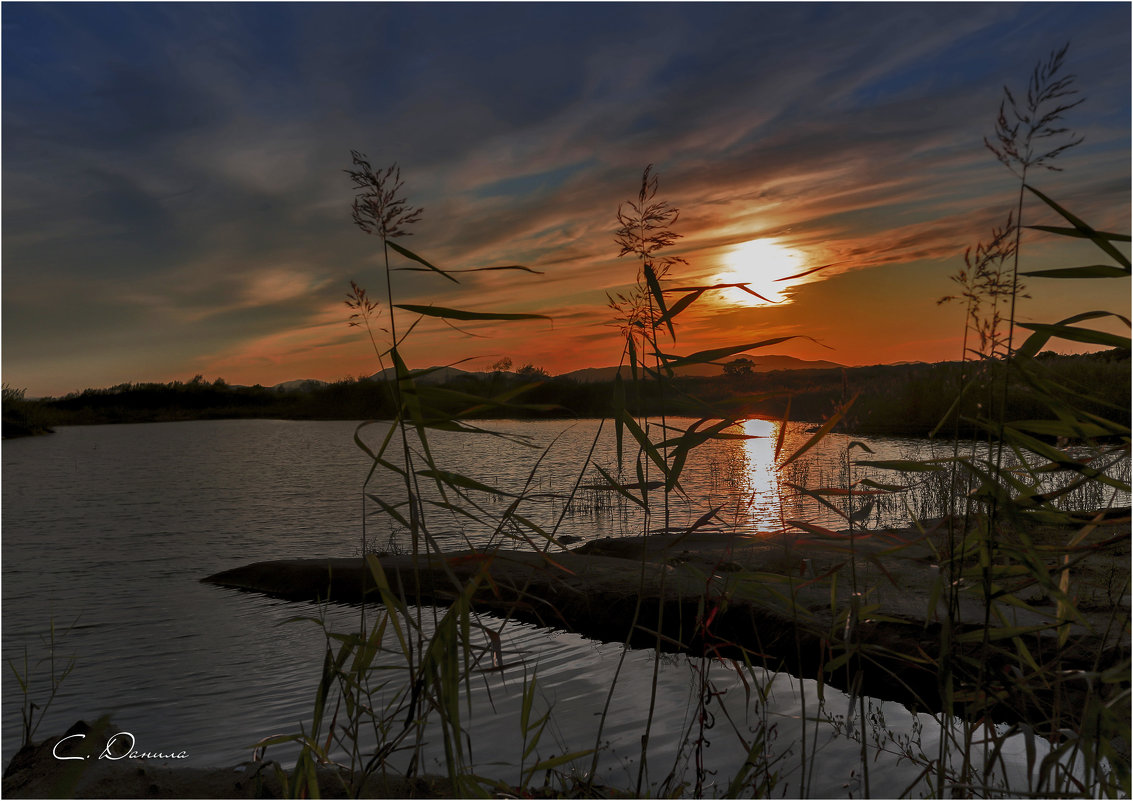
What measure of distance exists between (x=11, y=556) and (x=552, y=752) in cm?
1053

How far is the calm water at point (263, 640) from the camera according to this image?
423 centimetres

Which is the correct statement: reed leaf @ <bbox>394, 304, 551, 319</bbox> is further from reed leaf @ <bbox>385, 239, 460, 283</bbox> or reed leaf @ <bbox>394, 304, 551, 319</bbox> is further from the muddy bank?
the muddy bank

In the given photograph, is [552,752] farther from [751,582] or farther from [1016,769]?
[1016,769]

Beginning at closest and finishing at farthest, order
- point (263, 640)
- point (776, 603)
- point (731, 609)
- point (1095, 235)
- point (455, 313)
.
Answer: point (1095, 235), point (455, 313), point (776, 603), point (731, 609), point (263, 640)

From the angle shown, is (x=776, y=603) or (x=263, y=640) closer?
(x=776, y=603)

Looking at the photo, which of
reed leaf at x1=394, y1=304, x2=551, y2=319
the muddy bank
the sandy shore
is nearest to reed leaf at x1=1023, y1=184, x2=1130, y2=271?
the sandy shore

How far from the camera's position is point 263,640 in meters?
6.72

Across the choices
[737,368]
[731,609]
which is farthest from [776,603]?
[737,368]

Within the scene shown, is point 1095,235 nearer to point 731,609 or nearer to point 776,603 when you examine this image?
point 776,603

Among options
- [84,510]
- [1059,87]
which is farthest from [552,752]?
[84,510]

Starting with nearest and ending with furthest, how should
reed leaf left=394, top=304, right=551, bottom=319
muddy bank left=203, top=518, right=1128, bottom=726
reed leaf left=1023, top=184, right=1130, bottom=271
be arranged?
reed leaf left=1023, top=184, right=1130, bottom=271 < reed leaf left=394, top=304, right=551, bottom=319 < muddy bank left=203, top=518, right=1128, bottom=726

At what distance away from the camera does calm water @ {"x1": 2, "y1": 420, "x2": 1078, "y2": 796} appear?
4234 mm

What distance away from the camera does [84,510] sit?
14.5 metres

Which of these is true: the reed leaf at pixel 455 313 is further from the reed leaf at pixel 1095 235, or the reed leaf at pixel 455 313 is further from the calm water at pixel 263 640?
the reed leaf at pixel 1095 235
